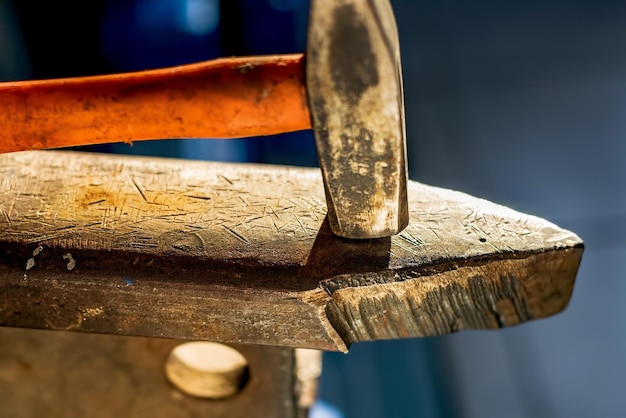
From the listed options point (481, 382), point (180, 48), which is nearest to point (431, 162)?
point (481, 382)

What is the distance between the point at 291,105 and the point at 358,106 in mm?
101

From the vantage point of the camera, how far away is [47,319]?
1.09 meters

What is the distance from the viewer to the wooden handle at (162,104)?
914mm

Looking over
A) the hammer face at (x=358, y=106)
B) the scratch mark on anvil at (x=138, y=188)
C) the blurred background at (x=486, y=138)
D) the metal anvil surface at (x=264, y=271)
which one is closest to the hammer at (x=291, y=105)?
the hammer face at (x=358, y=106)

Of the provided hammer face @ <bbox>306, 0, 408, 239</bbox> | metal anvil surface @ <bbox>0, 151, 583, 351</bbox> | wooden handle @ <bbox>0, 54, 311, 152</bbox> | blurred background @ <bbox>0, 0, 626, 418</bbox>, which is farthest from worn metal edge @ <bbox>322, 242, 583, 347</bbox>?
blurred background @ <bbox>0, 0, 626, 418</bbox>

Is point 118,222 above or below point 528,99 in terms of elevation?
below

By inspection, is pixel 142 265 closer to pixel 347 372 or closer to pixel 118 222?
pixel 118 222

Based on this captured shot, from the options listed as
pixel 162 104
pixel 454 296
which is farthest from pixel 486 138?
pixel 162 104

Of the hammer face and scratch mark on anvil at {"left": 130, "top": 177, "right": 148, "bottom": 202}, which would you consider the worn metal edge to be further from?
scratch mark on anvil at {"left": 130, "top": 177, "right": 148, "bottom": 202}

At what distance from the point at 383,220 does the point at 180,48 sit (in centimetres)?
206

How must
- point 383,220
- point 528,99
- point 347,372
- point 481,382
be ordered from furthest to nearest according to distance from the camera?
point 528,99, point 347,372, point 481,382, point 383,220

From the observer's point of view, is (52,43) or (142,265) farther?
(52,43)

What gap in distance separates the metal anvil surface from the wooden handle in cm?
20

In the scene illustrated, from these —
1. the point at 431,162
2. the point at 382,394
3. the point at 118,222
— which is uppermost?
the point at 431,162
